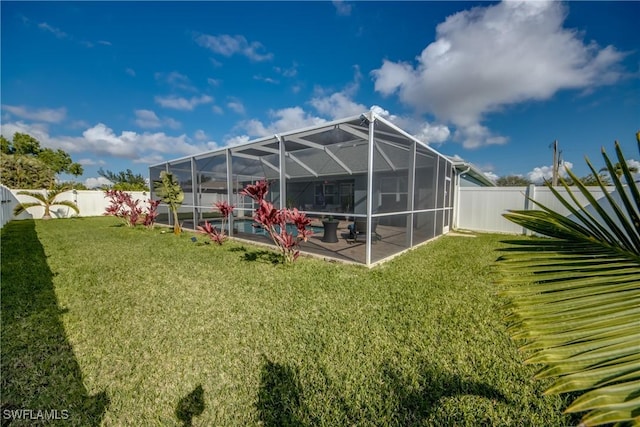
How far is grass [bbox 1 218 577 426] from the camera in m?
1.77

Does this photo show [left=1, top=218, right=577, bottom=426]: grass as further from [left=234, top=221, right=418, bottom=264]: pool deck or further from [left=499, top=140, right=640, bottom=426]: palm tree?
[left=499, top=140, right=640, bottom=426]: palm tree

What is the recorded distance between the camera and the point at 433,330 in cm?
274

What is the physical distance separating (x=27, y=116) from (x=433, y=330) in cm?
2758

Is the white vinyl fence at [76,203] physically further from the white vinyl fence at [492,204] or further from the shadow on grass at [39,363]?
the shadow on grass at [39,363]

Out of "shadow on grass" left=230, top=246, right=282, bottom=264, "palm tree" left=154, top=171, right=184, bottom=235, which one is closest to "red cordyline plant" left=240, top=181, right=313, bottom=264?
"shadow on grass" left=230, top=246, right=282, bottom=264

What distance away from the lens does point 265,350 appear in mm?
2406

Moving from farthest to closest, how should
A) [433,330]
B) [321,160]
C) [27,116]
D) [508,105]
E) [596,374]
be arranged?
1. [27,116]
2. [508,105]
3. [321,160]
4. [433,330]
5. [596,374]

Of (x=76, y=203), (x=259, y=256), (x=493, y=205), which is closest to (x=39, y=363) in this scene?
(x=259, y=256)

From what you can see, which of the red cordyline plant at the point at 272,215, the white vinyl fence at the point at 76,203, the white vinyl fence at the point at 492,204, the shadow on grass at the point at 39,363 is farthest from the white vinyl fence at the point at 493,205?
the white vinyl fence at the point at 76,203

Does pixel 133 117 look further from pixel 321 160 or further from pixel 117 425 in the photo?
pixel 117 425

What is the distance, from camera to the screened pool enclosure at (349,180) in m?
5.87

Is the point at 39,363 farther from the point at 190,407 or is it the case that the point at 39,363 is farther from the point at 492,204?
the point at 492,204

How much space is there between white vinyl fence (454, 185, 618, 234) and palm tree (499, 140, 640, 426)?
9.75m

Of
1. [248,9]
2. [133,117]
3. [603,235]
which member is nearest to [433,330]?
[603,235]
